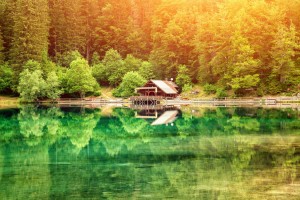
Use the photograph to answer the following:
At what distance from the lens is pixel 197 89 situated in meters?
72.3

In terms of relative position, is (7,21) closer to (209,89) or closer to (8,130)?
(209,89)

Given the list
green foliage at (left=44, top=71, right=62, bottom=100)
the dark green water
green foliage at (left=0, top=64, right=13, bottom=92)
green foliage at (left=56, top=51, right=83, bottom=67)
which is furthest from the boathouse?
the dark green water

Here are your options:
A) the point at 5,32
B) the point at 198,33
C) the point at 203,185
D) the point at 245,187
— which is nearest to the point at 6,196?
the point at 203,185

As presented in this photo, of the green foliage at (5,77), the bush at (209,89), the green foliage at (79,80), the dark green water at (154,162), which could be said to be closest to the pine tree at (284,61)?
the bush at (209,89)

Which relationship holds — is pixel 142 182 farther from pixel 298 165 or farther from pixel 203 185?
pixel 298 165

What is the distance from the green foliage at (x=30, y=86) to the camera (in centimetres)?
6875

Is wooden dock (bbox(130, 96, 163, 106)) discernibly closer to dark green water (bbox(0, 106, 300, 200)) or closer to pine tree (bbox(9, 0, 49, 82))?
pine tree (bbox(9, 0, 49, 82))

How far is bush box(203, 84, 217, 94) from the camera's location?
68831 millimetres

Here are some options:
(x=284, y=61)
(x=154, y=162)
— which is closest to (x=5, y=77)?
(x=284, y=61)

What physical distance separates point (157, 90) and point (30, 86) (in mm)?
20497

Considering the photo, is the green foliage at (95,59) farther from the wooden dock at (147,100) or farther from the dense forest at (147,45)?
the wooden dock at (147,100)

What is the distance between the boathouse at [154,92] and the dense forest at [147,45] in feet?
8.67

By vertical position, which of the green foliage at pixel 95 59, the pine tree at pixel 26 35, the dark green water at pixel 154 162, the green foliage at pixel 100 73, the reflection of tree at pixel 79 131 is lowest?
the reflection of tree at pixel 79 131

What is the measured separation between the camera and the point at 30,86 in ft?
→ 226
